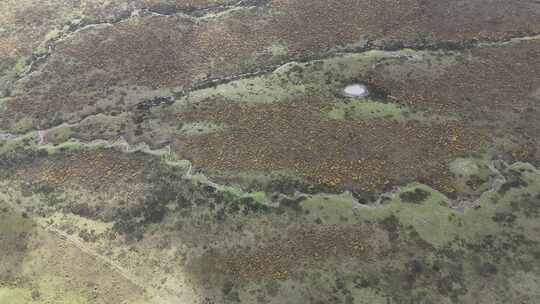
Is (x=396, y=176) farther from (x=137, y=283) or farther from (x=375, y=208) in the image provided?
(x=137, y=283)

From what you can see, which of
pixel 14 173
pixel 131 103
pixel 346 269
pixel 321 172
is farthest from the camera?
pixel 131 103

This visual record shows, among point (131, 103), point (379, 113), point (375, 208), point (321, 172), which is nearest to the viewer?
point (375, 208)

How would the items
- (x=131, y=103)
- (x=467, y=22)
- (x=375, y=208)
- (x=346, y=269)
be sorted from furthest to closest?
(x=467, y=22) < (x=131, y=103) < (x=375, y=208) < (x=346, y=269)

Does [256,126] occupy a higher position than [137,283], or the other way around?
[256,126]

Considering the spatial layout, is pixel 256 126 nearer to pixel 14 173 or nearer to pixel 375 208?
pixel 375 208

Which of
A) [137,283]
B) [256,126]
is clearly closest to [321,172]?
[256,126]

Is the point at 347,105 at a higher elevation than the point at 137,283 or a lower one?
higher

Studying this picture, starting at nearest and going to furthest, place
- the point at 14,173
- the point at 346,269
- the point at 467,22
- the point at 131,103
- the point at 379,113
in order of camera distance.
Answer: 1. the point at 346,269
2. the point at 14,173
3. the point at 379,113
4. the point at 131,103
5. the point at 467,22

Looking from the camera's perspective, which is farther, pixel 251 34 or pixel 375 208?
pixel 251 34

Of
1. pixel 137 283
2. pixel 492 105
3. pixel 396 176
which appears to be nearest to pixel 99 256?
pixel 137 283
